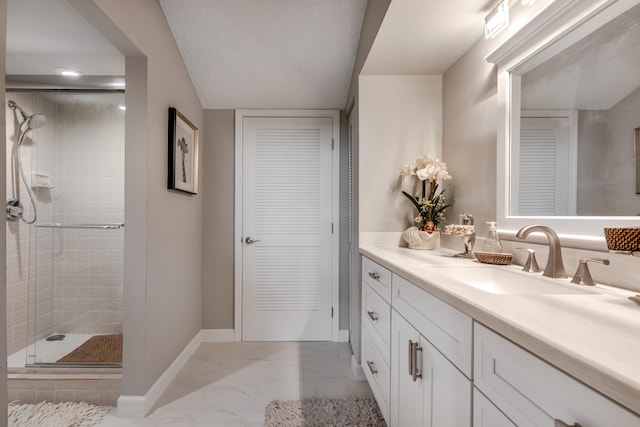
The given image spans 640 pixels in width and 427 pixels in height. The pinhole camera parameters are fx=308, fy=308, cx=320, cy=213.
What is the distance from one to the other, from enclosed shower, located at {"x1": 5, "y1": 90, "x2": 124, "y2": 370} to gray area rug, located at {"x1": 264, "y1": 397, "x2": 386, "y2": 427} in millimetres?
1327

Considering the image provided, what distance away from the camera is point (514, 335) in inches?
21.5

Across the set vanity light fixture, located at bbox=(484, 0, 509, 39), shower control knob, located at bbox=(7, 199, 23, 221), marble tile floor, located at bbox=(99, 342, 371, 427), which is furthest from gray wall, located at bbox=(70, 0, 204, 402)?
vanity light fixture, located at bbox=(484, 0, 509, 39)

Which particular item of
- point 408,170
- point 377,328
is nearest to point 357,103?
point 408,170

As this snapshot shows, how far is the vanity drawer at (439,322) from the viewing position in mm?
754

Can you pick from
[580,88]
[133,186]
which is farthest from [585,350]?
[133,186]

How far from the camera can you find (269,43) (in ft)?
7.48

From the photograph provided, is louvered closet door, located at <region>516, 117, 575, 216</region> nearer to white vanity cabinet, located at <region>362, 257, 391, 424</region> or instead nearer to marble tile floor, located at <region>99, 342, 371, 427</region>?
white vanity cabinet, located at <region>362, 257, 391, 424</region>

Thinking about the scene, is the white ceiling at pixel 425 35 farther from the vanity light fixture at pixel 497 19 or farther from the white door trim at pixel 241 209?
the white door trim at pixel 241 209

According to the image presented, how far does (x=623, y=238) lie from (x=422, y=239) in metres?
1.17

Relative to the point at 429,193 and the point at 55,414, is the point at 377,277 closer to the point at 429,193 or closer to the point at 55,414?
the point at 429,193

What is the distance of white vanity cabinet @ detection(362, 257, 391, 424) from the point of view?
1.42 m

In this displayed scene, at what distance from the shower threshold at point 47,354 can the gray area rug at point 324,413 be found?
1.10m

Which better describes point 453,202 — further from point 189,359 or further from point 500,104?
point 189,359

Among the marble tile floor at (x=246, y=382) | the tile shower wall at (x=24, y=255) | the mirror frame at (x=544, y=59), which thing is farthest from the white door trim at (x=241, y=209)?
the mirror frame at (x=544, y=59)
